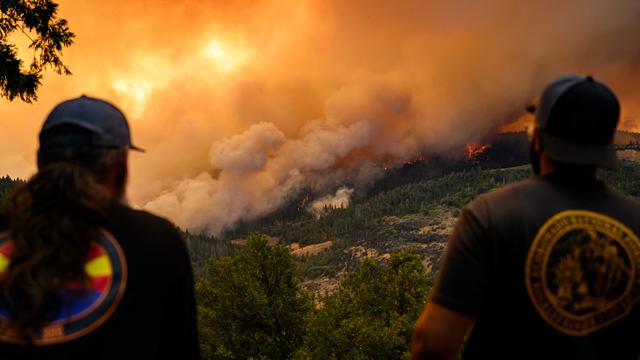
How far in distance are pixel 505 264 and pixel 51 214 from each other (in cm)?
245

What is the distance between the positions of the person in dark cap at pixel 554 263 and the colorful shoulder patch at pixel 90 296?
5.60 ft

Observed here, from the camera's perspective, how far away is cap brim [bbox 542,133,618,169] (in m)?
2.70

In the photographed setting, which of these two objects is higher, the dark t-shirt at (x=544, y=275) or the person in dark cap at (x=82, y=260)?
the person in dark cap at (x=82, y=260)

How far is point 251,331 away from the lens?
24.5 meters

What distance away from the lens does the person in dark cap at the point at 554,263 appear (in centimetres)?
256

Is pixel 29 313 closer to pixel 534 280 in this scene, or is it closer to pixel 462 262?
pixel 462 262

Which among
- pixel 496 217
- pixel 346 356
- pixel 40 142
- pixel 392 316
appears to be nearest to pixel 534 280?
pixel 496 217

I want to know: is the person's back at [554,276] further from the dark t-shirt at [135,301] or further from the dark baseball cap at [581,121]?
the dark t-shirt at [135,301]

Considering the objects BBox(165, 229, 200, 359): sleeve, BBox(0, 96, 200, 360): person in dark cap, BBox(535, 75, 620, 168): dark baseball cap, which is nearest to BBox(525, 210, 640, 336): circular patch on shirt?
BBox(535, 75, 620, 168): dark baseball cap

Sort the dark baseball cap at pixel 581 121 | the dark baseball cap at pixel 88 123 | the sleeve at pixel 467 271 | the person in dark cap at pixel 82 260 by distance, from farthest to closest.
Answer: the dark baseball cap at pixel 581 121
the sleeve at pixel 467 271
the dark baseball cap at pixel 88 123
the person in dark cap at pixel 82 260

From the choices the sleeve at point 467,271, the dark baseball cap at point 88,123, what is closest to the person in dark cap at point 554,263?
the sleeve at point 467,271

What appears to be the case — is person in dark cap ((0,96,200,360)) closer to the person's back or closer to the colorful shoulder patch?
the colorful shoulder patch

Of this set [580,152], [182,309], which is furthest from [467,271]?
[182,309]

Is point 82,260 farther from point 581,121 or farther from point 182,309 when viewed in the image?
point 581,121
